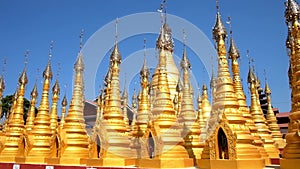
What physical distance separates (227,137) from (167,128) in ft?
9.60

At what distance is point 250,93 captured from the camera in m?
18.2

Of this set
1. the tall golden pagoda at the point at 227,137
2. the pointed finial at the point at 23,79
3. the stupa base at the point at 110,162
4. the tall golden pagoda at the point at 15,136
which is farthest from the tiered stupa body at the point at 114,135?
the pointed finial at the point at 23,79

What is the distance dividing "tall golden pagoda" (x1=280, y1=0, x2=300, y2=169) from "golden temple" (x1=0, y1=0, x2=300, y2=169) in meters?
0.03

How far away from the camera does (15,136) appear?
20.6 meters

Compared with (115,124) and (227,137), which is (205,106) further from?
(227,137)

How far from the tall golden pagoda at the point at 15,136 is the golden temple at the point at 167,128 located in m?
0.06

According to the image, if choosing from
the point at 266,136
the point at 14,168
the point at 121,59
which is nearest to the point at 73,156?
the point at 14,168

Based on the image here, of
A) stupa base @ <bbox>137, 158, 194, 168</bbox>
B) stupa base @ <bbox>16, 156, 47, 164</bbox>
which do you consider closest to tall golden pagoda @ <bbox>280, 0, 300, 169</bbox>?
stupa base @ <bbox>137, 158, 194, 168</bbox>

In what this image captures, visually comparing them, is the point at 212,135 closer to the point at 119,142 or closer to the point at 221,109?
the point at 221,109

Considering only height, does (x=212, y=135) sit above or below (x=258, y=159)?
above

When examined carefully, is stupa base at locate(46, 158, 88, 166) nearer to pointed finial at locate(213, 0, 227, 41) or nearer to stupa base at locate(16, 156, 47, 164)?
stupa base at locate(16, 156, 47, 164)

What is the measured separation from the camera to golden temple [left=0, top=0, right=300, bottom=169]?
10.4 meters

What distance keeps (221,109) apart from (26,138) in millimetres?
13352

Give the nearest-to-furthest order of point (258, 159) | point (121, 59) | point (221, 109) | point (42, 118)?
point (258, 159) < point (221, 109) < point (121, 59) < point (42, 118)
